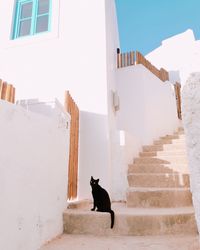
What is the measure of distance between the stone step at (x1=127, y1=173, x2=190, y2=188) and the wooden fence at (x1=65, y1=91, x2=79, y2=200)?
107 centimetres

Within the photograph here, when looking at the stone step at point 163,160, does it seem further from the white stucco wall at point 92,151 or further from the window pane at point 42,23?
the window pane at point 42,23

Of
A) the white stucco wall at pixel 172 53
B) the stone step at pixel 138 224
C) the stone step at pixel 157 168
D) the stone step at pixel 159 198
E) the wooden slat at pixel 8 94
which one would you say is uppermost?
the white stucco wall at pixel 172 53

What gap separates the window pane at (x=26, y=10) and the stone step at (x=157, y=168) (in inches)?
186

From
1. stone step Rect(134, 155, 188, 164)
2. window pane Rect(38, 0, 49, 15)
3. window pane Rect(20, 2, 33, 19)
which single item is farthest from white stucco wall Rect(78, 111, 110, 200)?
window pane Rect(20, 2, 33, 19)

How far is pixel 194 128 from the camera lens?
1012 millimetres

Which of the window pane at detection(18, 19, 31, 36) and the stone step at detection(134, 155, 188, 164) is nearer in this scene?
the stone step at detection(134, 155, 188, 164)

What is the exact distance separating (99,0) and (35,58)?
211 centimetres

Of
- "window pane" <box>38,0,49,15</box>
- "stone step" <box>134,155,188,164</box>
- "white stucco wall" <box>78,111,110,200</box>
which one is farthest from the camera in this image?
"window pane" <box>38,0,49,15</box>

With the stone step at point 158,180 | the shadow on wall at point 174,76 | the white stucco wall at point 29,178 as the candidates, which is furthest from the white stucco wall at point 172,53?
the white stucco wall at point 29,178

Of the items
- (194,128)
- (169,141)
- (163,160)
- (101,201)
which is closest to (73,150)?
(101,201)

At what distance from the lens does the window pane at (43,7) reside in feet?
18.5

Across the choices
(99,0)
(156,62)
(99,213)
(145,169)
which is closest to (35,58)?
(99,0)

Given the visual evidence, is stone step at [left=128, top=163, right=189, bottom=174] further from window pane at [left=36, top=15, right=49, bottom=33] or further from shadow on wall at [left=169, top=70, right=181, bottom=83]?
shadow on wall at [left=169, top=70, right=181, bottom=83]

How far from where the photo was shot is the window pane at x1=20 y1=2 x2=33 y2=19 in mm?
5738
